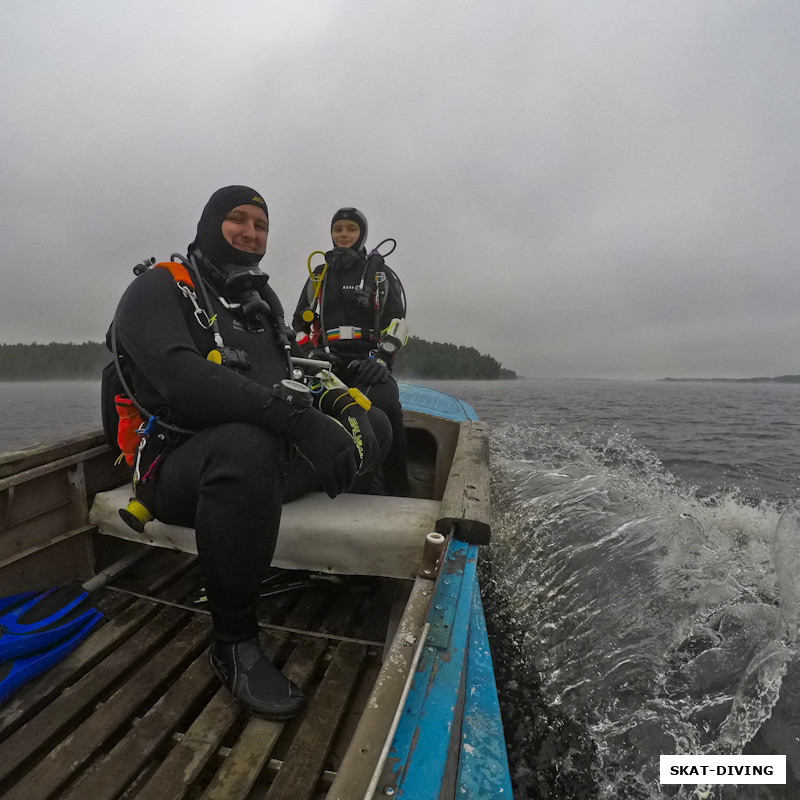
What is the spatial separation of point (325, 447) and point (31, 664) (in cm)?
168

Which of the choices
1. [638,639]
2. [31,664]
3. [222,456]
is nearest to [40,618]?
[31,664]

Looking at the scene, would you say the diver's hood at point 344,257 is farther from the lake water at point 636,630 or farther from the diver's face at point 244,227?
the lake water at point 636,630

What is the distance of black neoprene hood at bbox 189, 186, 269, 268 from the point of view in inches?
93.7

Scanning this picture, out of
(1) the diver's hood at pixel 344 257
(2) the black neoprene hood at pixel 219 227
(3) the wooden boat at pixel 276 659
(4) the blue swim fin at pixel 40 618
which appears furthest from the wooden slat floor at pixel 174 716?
(1) the diver's hood at pixel 344 257

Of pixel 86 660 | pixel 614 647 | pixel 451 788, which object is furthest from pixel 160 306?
pixel 614 647

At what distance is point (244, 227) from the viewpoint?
2408 mm

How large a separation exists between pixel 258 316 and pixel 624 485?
257 inches

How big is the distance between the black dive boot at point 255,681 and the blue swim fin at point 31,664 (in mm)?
821

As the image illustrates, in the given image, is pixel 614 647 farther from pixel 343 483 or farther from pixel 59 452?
pixel 59 452

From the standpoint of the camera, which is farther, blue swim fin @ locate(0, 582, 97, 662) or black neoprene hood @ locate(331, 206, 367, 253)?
black neoprene hood @ locate(331, 206, 367, 253)

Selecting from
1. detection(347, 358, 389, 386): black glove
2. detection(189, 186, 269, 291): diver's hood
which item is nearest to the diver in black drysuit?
detection(189, 186, 269, 291): diver's hood

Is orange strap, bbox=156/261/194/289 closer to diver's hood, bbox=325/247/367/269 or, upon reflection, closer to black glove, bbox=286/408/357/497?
black glove, bbox=286/408/357/497

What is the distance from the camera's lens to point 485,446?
3842 mm

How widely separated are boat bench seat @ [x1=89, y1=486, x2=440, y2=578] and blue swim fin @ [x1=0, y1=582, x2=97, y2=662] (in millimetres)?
520
